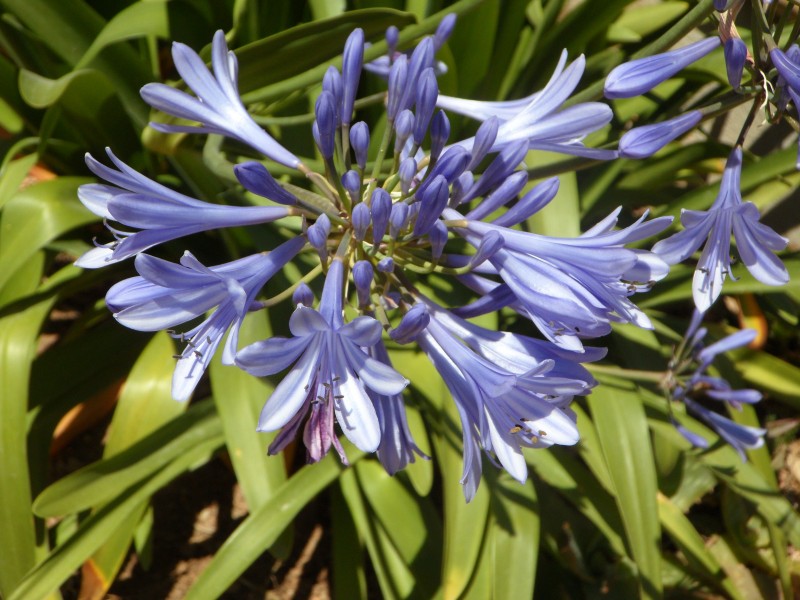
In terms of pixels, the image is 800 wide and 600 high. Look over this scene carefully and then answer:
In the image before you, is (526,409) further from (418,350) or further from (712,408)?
(712,408)

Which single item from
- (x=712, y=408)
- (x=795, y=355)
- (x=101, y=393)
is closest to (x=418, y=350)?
(x=101, y=393)

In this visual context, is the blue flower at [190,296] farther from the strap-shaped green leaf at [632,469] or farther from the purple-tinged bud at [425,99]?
the strap-shaped green leaf at [632,469]

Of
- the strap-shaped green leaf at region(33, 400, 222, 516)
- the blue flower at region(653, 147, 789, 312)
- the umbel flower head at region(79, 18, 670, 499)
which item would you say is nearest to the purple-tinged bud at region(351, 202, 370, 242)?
the umbel flower head at region(79, 18, 670, 499)

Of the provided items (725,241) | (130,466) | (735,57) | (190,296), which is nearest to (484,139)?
(735,57)

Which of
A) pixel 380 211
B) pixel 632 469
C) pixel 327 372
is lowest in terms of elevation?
pixel 632 469

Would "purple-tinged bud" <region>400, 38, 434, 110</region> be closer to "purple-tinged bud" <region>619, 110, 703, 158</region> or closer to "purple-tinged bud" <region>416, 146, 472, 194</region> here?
"purple-tinged bud" <region>416, 146, 472, 194</region>

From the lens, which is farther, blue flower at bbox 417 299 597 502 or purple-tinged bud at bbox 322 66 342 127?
purple-tinged bud at bbox 322 66 342 127

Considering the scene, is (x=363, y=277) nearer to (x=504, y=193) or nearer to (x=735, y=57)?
(x=504, y=193)
